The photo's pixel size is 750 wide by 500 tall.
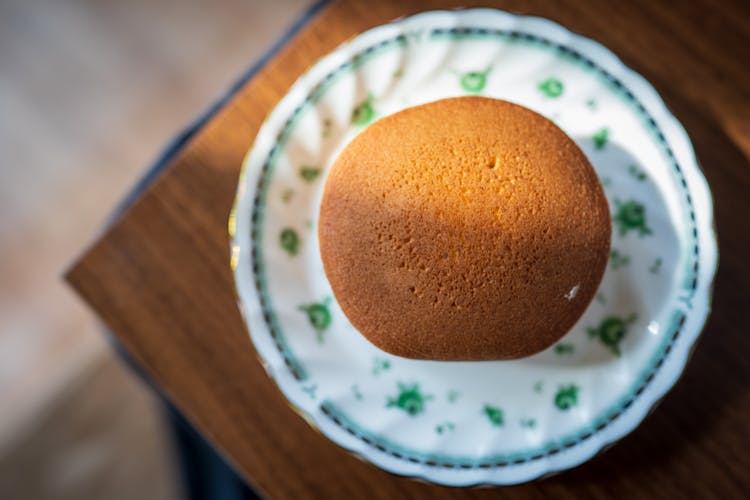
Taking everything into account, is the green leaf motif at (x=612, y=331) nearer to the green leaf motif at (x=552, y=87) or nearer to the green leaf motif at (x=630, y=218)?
the green leaf motif at (x=630, y=218)

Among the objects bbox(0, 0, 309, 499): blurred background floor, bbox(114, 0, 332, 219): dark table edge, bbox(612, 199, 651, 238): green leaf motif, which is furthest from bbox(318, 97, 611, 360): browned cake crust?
bbox(0, 0, 309, 499): blurred background floor

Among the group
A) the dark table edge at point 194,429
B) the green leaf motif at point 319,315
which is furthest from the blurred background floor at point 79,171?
the green leaf motif at point 319,315

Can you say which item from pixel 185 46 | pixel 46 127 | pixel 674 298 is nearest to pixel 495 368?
pixel 674 298

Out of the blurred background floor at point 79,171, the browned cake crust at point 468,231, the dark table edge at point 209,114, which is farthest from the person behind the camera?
the blurred background floor at point 79,171

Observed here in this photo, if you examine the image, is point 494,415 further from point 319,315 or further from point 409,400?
point 319,315

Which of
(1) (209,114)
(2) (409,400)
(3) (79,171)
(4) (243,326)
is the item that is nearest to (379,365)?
(2) (409,400)

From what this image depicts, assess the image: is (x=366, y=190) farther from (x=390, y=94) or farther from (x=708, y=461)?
(x=708, y=461)
